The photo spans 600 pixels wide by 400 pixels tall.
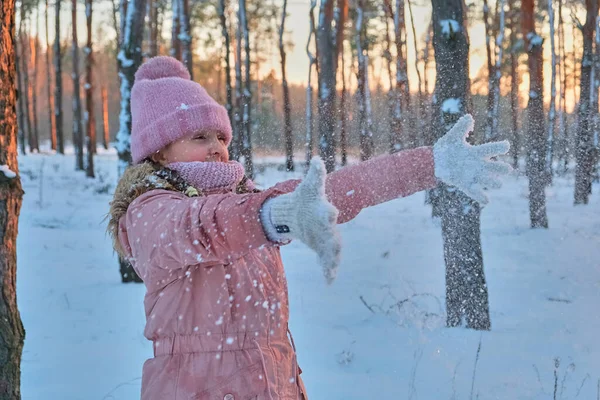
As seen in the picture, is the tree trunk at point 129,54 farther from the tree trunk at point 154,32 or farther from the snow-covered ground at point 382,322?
the tree trunk at point 154,32

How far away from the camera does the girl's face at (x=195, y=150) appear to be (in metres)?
1.67

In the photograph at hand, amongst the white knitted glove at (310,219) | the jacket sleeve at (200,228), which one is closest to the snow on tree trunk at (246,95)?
the jacket sleeve at (200,228)

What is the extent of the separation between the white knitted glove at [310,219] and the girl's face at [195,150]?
0.60 m

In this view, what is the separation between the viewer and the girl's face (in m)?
1.67

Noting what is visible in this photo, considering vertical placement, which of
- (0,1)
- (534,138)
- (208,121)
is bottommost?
(534,138)

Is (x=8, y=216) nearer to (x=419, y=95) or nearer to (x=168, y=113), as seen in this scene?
(x=168, y=113)

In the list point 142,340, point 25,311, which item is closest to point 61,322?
point 25,311

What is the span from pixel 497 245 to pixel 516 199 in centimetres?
659

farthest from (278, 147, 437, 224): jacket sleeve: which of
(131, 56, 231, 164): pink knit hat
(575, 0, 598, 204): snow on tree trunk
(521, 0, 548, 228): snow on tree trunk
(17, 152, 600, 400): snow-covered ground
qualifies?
(575, 0, 598, 204): snow on tree trunk

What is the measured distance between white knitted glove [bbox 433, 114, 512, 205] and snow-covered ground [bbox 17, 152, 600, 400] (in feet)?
3.39

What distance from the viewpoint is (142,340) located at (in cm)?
435

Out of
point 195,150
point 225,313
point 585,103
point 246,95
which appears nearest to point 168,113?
point 195,150

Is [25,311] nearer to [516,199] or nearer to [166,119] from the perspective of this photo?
[166,119]

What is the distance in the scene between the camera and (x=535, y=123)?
10.0 meters
